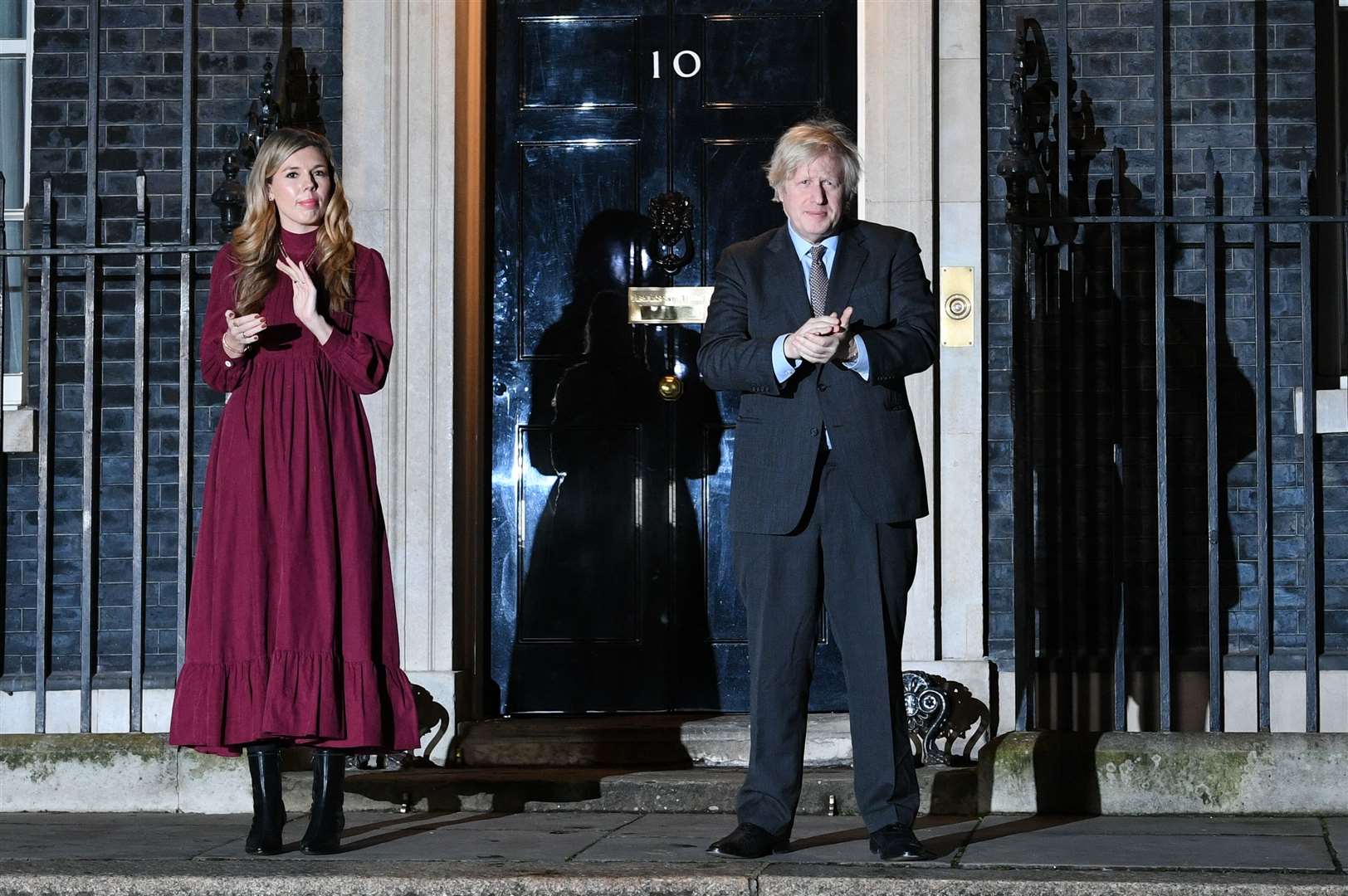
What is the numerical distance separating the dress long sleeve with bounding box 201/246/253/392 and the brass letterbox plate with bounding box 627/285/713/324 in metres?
2.11

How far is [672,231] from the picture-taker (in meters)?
6.66

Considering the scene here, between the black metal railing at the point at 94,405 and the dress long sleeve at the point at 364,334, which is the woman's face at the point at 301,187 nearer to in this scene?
the dress long sleeve at the point at 364,334

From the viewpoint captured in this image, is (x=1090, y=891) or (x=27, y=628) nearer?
(x=1090, y=891)

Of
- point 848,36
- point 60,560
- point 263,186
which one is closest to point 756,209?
point 848,36

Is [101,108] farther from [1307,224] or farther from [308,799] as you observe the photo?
[1307,224]

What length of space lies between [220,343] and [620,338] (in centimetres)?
217

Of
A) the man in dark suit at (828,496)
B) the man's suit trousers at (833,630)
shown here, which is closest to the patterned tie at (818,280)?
the man in dark suit at (828,496)

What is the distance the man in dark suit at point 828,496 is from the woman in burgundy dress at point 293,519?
95 centimetres

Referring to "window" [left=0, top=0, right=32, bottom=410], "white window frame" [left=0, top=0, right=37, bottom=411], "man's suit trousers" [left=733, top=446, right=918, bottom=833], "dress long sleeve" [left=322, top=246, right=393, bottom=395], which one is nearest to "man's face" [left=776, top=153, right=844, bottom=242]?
"man's suit trousers" [left=733, top=446, right=918, bottom=833]

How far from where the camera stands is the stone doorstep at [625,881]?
4.16 metres

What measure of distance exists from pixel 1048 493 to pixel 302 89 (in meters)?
3.08

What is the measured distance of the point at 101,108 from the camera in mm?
6754

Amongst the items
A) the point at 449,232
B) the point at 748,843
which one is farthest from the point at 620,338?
the point at 748,843

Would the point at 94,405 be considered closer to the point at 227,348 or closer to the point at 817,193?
the point at 227,348
